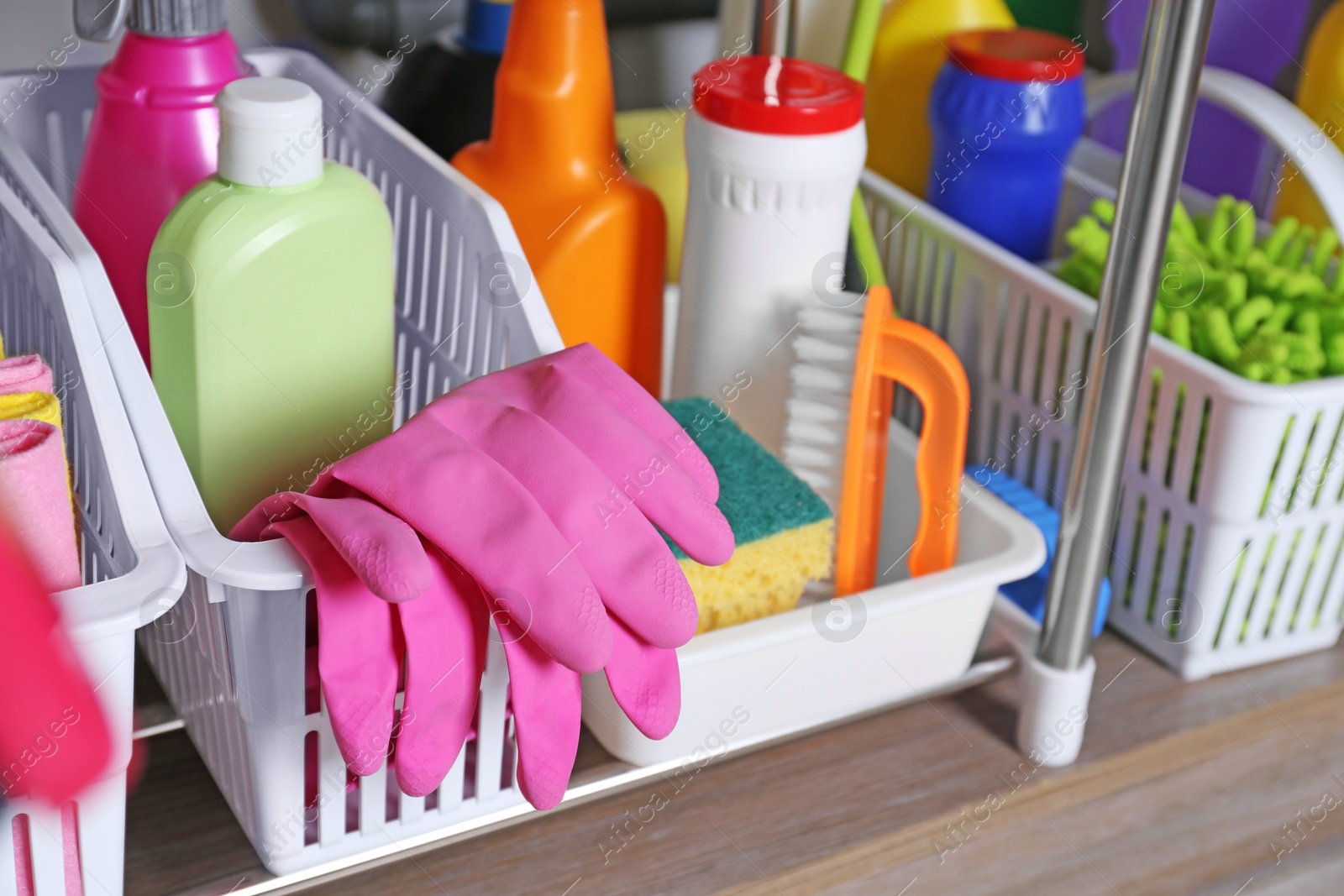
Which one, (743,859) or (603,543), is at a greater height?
(603,543)

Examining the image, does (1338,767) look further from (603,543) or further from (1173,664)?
(603,543)

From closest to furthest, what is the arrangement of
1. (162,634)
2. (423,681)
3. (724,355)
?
(423,681) < (162,634) < (724,355)

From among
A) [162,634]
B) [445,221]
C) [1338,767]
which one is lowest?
[1338,767]

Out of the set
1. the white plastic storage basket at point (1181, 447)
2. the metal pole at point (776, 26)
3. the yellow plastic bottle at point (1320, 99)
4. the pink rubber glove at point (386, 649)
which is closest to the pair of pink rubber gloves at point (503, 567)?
the pink rubber glove at point (386, 649)

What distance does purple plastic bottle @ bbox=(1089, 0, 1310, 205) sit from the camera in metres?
0.86

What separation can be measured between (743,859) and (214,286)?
0.98 feet

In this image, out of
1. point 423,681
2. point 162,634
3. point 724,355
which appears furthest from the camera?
point 724,355

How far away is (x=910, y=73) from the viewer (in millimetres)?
771

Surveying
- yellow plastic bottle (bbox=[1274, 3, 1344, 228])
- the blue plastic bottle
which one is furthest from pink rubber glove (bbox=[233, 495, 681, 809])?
yellow plastic bottle (bbox=[1274, 3, 1344, 228])

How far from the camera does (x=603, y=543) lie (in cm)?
41

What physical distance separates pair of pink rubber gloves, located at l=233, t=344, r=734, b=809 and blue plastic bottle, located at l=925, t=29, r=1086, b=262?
348 mm

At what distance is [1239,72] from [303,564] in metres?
0.77

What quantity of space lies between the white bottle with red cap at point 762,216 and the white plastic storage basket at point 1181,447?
0.11m

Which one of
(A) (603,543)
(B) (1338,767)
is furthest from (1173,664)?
(A) (603,543)
